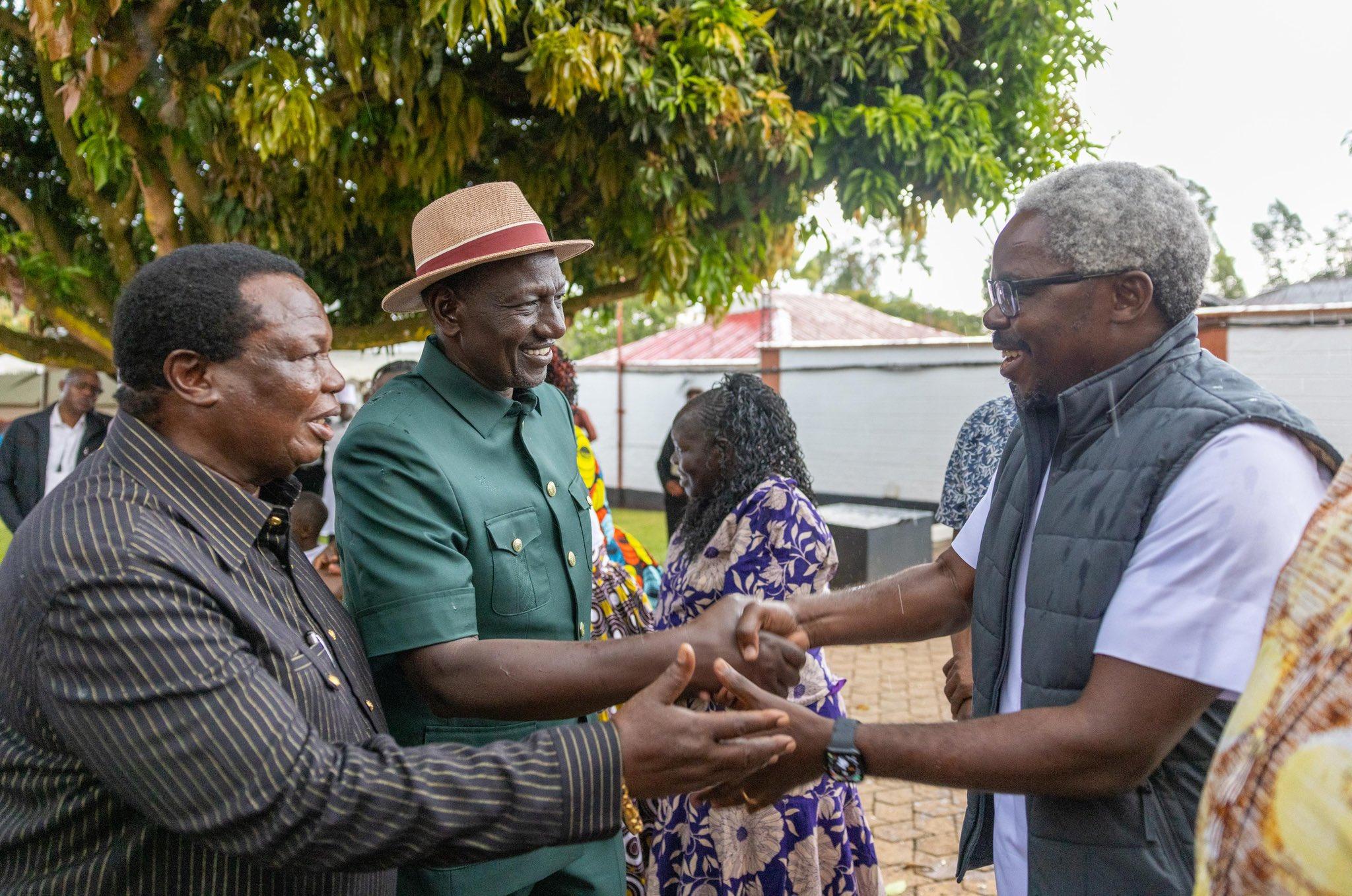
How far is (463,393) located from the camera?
255 cm

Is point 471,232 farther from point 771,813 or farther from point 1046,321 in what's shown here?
point 771,813

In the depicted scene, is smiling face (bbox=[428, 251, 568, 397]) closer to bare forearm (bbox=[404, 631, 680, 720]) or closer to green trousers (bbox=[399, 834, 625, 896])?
bare forearm (bbox=[404, 631, 680, 720])

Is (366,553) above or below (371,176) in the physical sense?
below

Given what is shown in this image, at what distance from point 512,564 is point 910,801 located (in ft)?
13.4

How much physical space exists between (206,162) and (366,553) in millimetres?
4645

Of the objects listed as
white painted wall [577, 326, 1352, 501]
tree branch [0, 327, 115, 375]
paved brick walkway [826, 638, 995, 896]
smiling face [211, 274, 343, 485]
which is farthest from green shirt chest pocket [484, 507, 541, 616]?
white painted wall [577, 326, 1352, 501]

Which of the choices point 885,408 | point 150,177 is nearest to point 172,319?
point 150,177

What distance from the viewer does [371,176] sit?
5734 millimetres

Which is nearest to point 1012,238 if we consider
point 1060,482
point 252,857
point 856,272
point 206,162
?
point 1060,482

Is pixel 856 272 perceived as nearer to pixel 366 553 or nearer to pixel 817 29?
pixel 817 29

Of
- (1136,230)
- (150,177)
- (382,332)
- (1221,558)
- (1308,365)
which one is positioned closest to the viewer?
(1221,558)

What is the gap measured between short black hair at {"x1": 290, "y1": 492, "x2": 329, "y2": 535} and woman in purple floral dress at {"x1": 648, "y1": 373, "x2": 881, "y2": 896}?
2.27m

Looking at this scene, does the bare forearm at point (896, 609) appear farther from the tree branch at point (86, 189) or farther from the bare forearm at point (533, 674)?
the tree branch at point (86, 189)

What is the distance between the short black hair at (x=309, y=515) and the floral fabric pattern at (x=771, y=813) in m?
2.41
